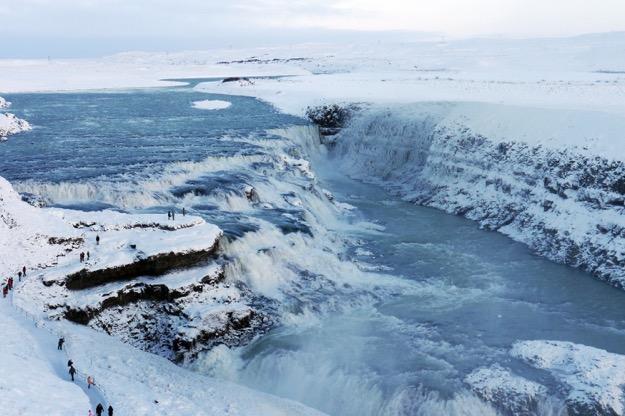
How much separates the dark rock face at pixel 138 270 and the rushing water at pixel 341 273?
2.52 metres

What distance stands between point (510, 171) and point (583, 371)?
23.2 m

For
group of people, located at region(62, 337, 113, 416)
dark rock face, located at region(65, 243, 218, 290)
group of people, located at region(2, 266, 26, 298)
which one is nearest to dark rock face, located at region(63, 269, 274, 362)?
dark rock face, located at region(65, 243, 218, 290)

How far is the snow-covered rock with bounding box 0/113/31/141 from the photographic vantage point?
171 feet

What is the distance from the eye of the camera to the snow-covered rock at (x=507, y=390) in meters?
19.5

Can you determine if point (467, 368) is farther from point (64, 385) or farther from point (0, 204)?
point (0, 204)

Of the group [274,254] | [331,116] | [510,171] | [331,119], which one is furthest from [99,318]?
[331,116]

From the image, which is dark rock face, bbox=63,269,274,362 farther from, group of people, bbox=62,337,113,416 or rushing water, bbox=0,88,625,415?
group of people, bbox=62,337,113,416

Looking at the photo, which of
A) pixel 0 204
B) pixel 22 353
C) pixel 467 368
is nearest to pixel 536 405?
pixel 467 368

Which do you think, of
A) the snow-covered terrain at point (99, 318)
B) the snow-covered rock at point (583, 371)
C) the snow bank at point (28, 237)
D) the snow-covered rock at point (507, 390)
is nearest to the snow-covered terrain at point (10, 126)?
the snow bank at point (28, 237)

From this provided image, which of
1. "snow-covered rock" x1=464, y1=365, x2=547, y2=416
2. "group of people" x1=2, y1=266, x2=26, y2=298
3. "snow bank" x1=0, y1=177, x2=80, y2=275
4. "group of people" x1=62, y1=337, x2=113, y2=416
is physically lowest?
"snow-covered rock" x1=464, y1=365, x2=547, y2=416

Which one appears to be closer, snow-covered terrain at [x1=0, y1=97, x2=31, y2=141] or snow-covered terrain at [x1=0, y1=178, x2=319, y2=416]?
snow-covered terrain at [x1=0, y1=178, x2=319, y2=416]

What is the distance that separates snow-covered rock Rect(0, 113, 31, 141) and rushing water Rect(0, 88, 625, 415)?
1756 mm

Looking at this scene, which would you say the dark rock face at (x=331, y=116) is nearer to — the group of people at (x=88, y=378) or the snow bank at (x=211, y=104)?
A: the snow bank at (x=211, y=104)

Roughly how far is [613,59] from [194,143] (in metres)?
124
